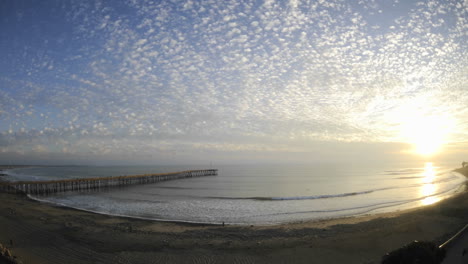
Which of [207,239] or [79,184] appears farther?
[79,184]

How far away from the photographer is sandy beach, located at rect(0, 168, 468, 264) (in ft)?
33.3

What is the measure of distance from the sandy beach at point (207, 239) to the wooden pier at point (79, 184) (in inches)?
888

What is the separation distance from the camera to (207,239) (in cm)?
1273

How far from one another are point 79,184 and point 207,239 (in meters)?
35.3

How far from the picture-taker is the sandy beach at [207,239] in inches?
399

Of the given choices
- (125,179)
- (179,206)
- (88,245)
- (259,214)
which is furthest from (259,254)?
(125,179)

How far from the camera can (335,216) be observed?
19.2m

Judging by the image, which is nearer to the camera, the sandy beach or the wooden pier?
the sandy beach

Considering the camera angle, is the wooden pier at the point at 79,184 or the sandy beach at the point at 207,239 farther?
the wooden pier at the point at 79,184

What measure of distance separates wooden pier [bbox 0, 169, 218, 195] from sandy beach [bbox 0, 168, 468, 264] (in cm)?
2254

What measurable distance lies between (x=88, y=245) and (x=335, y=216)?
1630 centimetres

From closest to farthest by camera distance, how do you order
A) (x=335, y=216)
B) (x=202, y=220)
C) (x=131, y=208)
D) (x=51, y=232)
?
(x=51, y=232), (x=202, y=220), (x=335, y=216), (x=131, y=208)

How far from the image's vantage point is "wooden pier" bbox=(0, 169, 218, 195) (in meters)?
35.1

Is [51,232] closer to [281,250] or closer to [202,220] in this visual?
[202,220]
